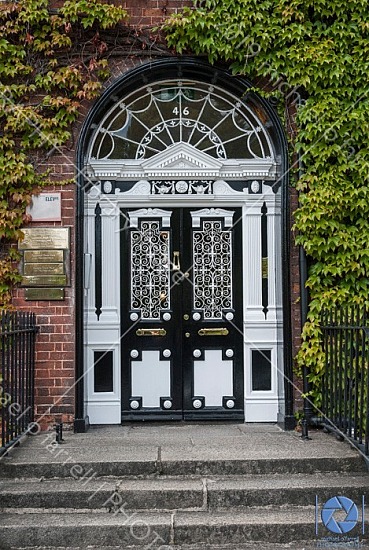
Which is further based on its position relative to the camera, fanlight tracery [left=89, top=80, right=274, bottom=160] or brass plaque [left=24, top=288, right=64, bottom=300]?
fanlight tracery [left=89, top=80, right=274, bottom=160]

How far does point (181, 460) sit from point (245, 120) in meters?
3.93

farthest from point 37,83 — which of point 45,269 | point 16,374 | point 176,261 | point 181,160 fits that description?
point 16,374

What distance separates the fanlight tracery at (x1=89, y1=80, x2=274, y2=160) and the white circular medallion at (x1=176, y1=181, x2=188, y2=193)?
428mm

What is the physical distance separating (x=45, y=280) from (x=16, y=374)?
129 centimetres

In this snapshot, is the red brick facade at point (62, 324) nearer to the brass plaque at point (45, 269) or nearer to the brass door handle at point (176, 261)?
the brass plaque at point (45, 269)

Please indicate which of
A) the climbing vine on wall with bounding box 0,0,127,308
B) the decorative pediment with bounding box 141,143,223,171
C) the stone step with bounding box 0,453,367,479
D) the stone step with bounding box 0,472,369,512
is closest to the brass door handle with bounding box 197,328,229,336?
the decorative pediment with bounding box 141,143,223,171

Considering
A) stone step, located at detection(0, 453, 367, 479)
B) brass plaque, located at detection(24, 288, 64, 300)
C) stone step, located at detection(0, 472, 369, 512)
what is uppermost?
brass plaque, located at detection(24, 288, 64, 300)

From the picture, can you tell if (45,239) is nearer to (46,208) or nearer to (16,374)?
(46,208)

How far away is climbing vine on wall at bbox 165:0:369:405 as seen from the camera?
294 inches

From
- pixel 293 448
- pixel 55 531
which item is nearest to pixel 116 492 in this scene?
pixel 55 531

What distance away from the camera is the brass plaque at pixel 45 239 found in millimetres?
7598

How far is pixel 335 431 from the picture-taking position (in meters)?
6.92

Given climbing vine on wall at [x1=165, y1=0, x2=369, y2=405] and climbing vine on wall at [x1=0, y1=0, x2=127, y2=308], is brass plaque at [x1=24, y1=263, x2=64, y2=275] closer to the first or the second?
climbing vine on wall at [x1=0, y1=0, x2=127, y2=308]

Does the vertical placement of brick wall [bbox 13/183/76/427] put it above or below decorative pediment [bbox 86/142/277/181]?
below
